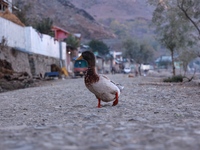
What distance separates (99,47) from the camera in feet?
304

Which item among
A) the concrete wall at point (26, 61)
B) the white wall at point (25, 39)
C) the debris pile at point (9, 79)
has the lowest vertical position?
the debris pile at point (9, 79)

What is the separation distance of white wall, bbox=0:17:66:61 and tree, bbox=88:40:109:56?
4935 cm

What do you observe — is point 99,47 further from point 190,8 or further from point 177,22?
point 190,8

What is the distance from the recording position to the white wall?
25.4 metres

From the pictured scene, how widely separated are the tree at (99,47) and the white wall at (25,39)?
4935 centimetres

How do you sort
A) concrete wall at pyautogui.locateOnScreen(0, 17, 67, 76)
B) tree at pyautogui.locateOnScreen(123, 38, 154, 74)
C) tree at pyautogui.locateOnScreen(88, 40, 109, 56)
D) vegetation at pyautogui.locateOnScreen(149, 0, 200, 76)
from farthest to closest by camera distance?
tree at pyautogui.locateOnScreen(88, 40, 109, 56) → tree at pyautogui.locateOnScreen(123, 38, 154, 74) → concrete wall at pyautogui.locateOnScreen(0, 17, 67, 76) → vegetation at pyautogui.locateOnScreen(149, 0, 200, 76)

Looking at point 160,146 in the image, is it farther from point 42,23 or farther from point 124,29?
point 124,29

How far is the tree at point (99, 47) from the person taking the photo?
90.3m

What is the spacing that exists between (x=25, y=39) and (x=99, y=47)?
6309 cm

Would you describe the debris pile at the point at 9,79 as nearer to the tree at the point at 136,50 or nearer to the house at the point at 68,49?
the house at the point at 68,49

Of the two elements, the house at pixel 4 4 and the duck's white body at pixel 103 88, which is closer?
the duck's white body at pixel 103 88

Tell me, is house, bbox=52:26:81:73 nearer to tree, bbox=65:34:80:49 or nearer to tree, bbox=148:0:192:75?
tree, bbox=65:34:80:49

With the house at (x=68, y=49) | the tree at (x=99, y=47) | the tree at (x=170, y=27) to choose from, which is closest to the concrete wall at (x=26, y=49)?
the tree at (x=170, y=27)

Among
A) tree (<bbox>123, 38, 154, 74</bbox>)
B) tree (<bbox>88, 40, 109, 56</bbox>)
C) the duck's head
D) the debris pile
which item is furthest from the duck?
tree (<bbox>88, 40, 109, 56</bbox>)
